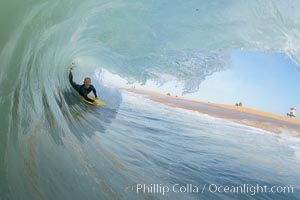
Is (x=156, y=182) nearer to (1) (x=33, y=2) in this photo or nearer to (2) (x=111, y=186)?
(2) (x=111, y=186)

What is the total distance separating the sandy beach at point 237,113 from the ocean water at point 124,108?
21cm

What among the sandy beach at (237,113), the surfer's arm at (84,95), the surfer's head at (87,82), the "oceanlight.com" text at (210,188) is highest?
the sandy beach at (237,113)

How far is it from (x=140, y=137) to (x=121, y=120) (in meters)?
0.66

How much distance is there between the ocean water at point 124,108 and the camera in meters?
3.88

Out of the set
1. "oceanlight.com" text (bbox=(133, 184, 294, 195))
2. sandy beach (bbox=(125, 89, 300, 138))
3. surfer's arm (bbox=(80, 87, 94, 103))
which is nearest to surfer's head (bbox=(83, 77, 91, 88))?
surfer's arm (bbox=(80, 87, 94, 103))

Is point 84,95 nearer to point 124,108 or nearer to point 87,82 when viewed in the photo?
point 87,82

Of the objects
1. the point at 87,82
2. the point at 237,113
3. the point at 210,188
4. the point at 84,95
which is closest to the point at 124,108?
the point at 87,82

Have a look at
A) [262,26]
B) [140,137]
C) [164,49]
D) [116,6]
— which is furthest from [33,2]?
[140,137]

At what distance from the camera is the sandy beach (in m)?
6.58

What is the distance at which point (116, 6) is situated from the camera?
13.8 ft

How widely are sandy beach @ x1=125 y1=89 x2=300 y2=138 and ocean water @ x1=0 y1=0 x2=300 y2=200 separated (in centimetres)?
21

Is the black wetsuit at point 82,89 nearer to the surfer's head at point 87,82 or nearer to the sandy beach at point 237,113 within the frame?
the surfer's head at point 87,82

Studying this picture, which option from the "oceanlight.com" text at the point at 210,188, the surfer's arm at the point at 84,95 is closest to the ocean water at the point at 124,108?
the "oceanlight.com" text at the point at 210,188

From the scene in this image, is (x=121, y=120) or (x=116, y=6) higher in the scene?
(x=116, y=6)
